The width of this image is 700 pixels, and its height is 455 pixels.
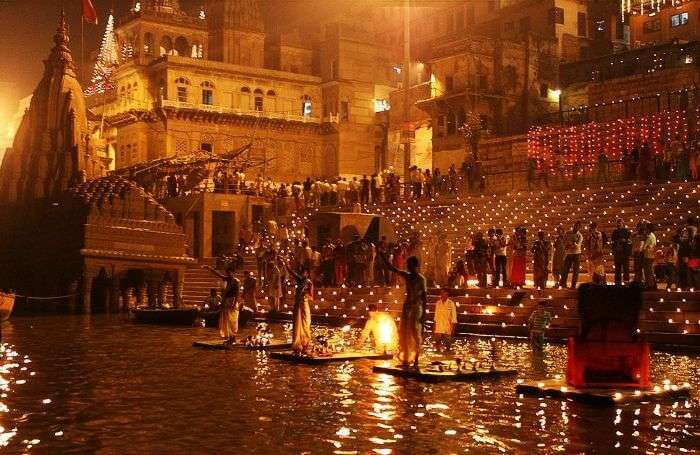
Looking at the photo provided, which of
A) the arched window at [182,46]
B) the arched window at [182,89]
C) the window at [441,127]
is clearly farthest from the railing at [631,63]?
the arched window at [182,46]

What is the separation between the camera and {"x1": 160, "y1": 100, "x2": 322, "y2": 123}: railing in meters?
52.9

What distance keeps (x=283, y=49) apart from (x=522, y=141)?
23.0 meters

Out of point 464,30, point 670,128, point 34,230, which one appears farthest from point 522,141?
point 34,230

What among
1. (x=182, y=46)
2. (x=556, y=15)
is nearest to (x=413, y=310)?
(x=556, y=15)

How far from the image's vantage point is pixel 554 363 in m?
15.0

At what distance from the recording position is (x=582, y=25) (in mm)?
54000

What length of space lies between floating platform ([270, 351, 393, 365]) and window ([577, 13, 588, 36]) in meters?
42.8

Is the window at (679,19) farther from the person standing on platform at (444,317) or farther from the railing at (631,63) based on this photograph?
the person standing on platform at (444,317)

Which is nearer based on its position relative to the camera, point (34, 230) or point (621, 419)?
point (621, 419)

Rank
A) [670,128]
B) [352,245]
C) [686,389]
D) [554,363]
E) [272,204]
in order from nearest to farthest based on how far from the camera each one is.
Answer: [686,389] < [554,363] < [352,245] < [670,128] < [272,204]

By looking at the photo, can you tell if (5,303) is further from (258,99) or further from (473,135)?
(258,99)

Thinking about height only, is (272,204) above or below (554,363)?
above

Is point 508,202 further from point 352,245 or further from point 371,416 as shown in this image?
point 371,416

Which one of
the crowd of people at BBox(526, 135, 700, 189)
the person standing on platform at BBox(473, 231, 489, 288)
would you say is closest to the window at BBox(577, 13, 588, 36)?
the crowd of people at BBox(526, 135, 700, 189)
